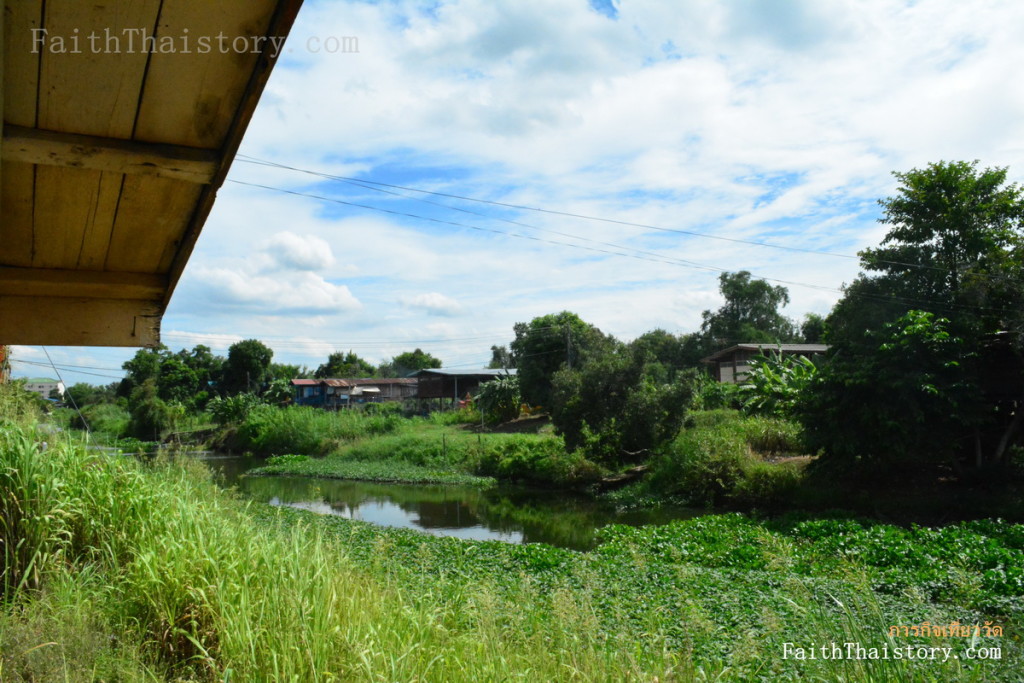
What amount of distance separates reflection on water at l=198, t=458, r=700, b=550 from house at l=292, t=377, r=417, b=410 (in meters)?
24.1

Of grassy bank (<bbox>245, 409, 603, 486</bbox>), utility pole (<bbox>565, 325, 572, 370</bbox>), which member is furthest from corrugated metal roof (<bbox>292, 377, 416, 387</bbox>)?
utility pole (<bbox>565, 325, 572, 370</bbox>)

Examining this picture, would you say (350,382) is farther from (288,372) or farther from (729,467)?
(729,467)

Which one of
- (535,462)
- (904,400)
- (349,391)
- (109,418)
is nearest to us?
(904,400)

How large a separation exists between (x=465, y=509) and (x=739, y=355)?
72.3 feet

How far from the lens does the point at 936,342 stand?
38.0ft

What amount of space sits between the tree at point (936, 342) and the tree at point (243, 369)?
38.6 metres

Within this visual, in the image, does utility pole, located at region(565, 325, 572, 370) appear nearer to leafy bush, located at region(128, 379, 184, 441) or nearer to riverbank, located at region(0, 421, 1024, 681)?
leafy bush, located at region(128, 379, 184, 441)

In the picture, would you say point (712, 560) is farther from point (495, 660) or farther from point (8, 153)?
point (8, 153)

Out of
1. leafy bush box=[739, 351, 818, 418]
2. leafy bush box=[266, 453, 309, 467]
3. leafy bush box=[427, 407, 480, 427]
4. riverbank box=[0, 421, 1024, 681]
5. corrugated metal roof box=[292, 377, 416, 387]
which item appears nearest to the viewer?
riverbank box=[0, 421, 1024, 681]

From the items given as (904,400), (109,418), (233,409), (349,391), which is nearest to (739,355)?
(904,400)

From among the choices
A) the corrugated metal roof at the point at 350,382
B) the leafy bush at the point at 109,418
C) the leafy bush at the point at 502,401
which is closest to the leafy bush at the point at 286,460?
the leafy bush at the point at 502,401

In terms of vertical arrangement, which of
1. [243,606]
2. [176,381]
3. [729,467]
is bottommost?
[729,467]

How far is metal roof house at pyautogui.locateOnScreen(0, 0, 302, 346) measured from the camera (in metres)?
1.32

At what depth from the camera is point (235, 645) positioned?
3125mm
